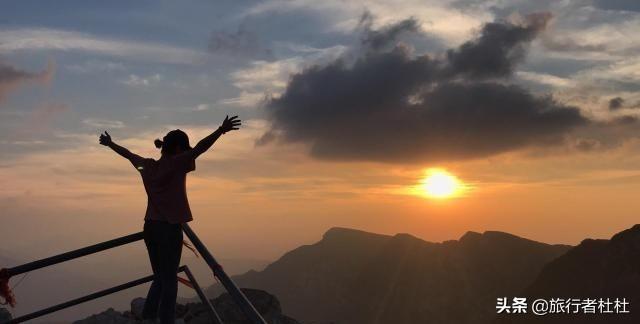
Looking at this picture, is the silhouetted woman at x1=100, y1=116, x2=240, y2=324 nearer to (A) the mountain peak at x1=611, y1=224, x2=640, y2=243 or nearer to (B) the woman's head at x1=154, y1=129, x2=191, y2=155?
(B) the woman's head at x1=154, y1=129, x2=191, y2=155

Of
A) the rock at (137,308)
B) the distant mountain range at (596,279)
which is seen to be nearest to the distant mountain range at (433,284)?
the distant mountain range at (596,279)

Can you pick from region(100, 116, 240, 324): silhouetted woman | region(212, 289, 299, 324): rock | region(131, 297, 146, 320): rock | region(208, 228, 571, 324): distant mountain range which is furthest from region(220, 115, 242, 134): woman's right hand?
region(208, 228, 571, 324): distant mountain range

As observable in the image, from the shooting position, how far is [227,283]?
454 centimetres

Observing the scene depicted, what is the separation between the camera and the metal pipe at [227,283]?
4.01 m

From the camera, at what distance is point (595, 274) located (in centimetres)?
10869

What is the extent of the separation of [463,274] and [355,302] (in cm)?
3498

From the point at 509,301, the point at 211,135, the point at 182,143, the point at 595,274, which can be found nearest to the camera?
the point at 211,135

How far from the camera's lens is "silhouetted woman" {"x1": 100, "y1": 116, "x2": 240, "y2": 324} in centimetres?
598

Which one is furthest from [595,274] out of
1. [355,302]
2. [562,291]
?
[355,302]

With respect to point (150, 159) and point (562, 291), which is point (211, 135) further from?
point (562, 291)

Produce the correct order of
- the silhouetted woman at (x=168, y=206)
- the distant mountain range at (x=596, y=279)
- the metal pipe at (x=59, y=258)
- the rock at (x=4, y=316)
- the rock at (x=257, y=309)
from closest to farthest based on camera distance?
the metal pipe at (x=59, y=258), the silhouetted woman at (x=168, y=206), the rock at (x=4, y=316), the rock at (x=257, y=309), the distant mountain range at (x=596, y=279)

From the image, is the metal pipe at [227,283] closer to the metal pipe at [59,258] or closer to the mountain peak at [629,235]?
the metal pipe at [59,258]

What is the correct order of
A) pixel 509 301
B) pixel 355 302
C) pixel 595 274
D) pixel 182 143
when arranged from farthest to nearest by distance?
pixel 355 302, pixel 509 301, pixel 595 274, pixel 182 143

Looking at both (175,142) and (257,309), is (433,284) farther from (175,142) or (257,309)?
(175,142)
